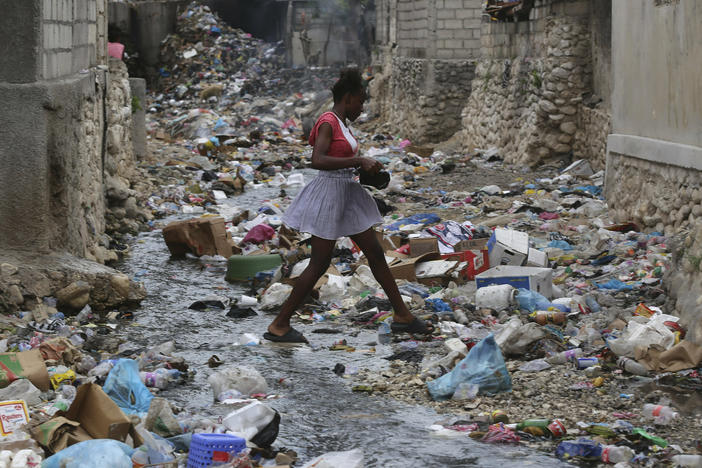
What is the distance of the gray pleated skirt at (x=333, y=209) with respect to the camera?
507 centimetres

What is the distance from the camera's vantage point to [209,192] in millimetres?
12016

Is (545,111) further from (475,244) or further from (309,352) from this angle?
(309,352)

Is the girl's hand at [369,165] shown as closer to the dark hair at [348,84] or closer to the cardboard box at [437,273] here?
the dark hair at [348,84]

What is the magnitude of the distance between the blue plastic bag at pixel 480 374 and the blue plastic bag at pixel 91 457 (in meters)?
1.63

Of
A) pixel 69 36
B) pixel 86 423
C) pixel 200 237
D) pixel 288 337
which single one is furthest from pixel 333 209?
pixel 200 237

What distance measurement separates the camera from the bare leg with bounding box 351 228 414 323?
5184 millimetres

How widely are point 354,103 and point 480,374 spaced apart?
71.3 inches

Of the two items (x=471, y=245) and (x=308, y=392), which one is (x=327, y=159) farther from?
(x=471, y=245)

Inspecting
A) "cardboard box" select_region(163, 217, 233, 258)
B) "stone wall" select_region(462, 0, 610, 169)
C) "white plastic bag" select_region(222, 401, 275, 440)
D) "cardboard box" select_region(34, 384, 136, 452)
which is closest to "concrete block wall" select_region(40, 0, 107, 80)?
"cardboard box" select_region(163, 217, 233, 258)

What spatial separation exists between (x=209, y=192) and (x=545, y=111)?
4678mm

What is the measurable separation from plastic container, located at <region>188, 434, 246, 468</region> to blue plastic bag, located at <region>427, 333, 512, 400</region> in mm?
1247

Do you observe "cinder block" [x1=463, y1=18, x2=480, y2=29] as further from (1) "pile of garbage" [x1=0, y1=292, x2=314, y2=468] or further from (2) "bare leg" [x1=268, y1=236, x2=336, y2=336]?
(1) "pile of garbage" [x1=0, y1=292, x2=314, y2=468]

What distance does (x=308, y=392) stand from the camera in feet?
14.3

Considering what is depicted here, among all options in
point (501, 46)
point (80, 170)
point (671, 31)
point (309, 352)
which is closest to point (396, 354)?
point (309, 352)
